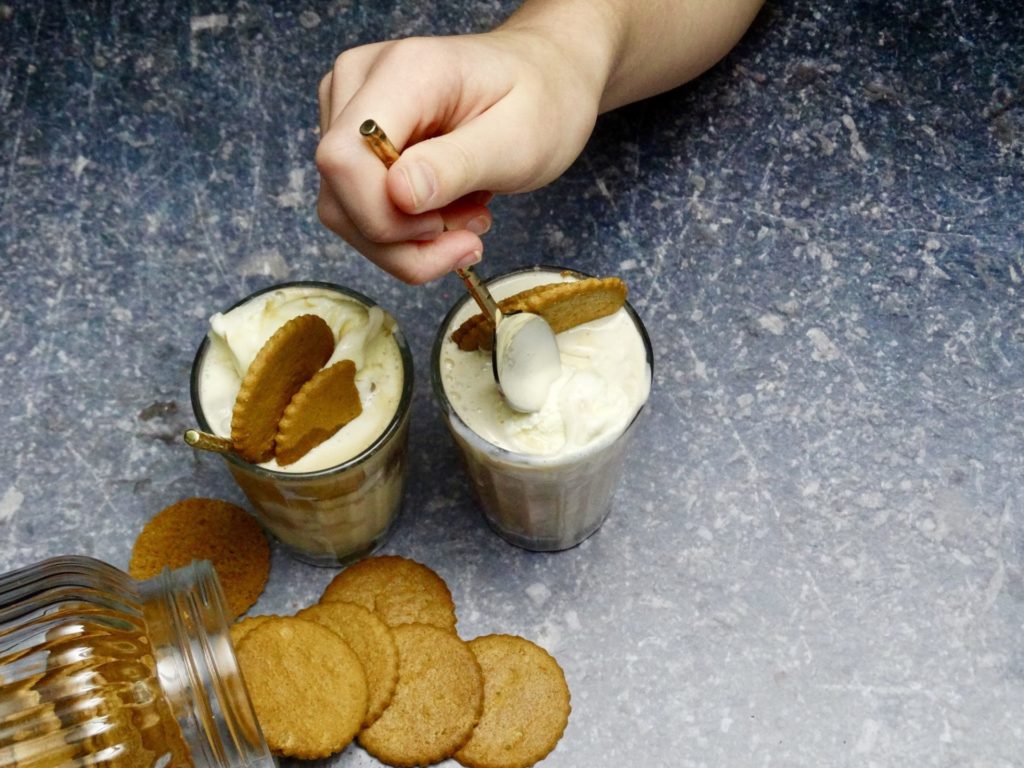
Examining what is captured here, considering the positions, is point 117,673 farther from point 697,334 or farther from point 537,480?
point 697,334

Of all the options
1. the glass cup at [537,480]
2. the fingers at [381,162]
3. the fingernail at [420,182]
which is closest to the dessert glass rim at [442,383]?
the glass cup at [537,480]

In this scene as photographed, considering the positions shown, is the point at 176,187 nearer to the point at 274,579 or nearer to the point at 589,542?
the point at 274,579

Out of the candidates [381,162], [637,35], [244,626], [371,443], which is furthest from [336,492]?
[637,35]

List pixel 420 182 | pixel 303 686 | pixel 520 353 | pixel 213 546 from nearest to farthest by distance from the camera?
pixel 420 182 < pixel 520 353 < pixel 303 686 < pixel 213 546

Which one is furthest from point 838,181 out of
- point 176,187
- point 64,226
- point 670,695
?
point 64,226

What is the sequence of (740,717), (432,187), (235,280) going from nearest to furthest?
(432,187) < (740,717) < (235,280)
